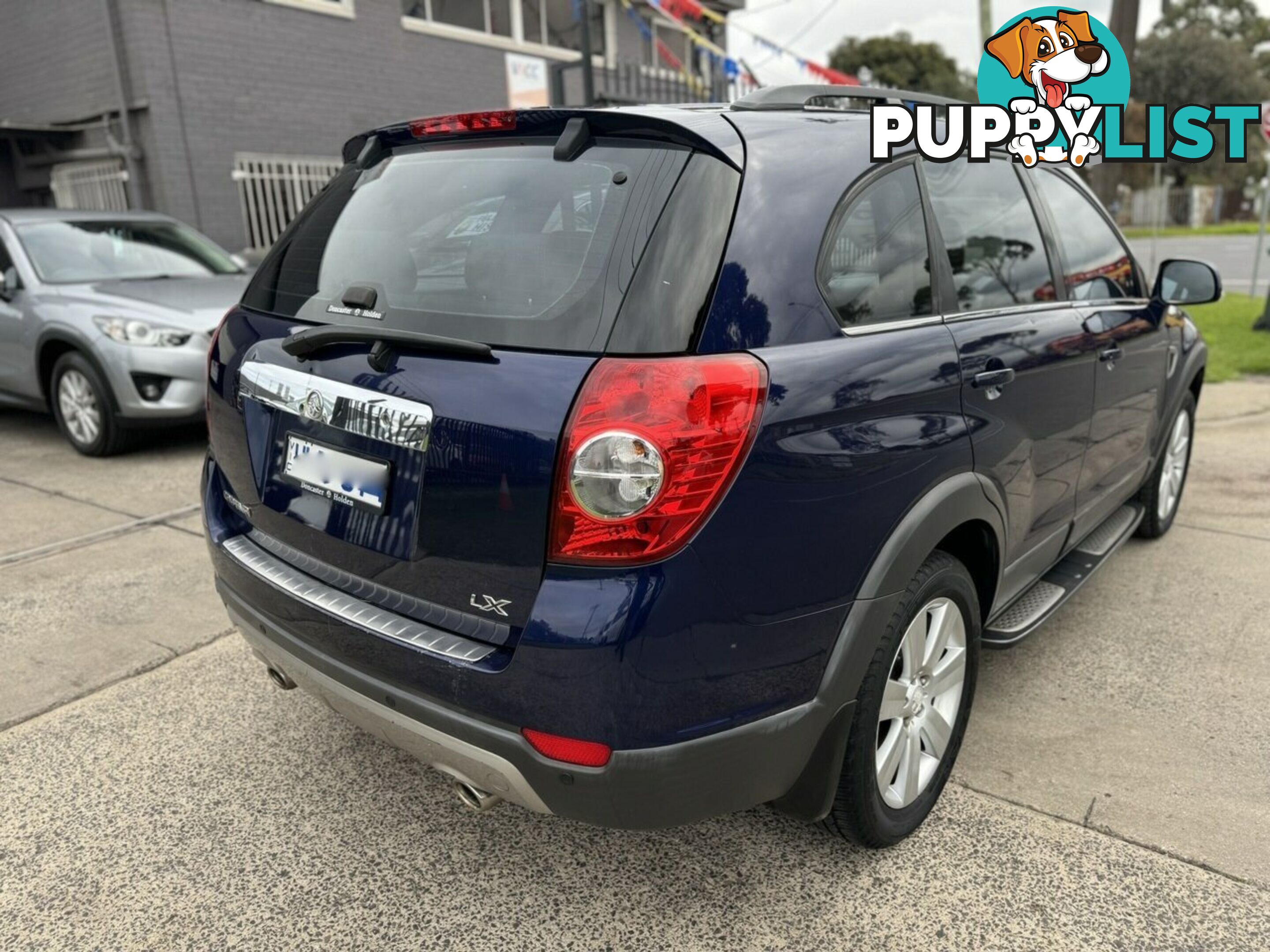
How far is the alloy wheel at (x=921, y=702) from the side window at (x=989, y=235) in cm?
84

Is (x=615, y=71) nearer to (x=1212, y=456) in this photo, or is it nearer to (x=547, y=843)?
(x=1212, y=456)

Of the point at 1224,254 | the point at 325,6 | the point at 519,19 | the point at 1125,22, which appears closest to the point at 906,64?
the point at 1224,254

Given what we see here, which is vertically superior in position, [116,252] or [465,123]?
[465,123]

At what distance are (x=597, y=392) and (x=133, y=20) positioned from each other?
1098cm

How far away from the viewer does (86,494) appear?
536 centimetres

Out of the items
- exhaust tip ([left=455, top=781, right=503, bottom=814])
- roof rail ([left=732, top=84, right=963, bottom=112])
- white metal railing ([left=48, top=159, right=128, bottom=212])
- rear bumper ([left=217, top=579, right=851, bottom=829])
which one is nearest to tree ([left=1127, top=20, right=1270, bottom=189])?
white metal railing ([left=48, top=159, right=128, bottom=212])

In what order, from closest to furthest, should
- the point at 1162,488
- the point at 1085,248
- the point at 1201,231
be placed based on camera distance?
the point at 1085,248
the point at 1162,488
the point at 1201,231

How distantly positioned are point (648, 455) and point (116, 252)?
21.4 feet

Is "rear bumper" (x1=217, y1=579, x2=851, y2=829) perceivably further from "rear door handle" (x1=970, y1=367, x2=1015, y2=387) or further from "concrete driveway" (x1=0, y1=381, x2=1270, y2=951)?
"rear door handle" (x1=970, y1=367, x2=1015, y2=387)

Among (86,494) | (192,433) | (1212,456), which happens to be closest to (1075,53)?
(1212,456)

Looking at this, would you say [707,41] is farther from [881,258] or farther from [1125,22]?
[881,258]

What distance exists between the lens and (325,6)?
12.0 m

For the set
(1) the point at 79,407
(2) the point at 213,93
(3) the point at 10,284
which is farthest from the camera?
(2) the point at 213,93

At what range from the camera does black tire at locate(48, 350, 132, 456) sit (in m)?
5.89
